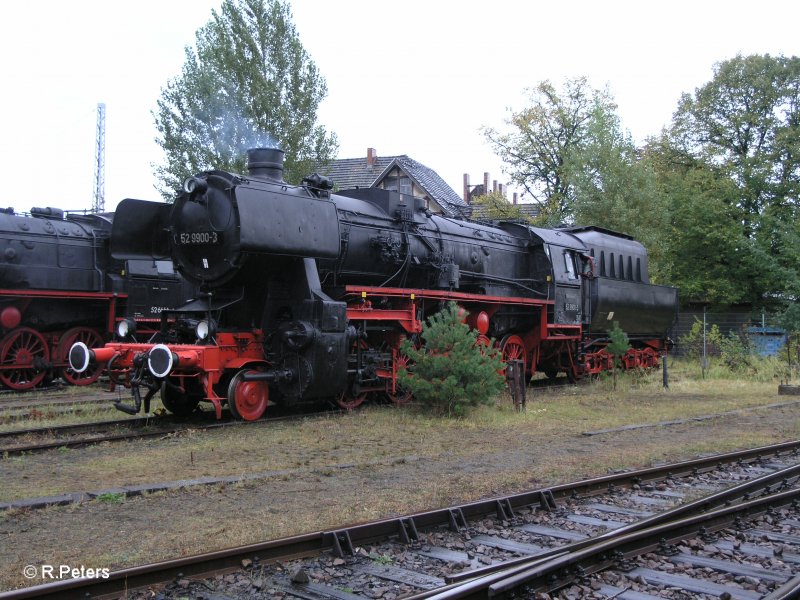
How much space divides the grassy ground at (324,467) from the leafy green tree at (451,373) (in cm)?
34

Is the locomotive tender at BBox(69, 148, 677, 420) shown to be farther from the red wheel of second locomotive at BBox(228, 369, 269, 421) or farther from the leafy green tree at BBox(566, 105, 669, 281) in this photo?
the leafy green tree at BBox(566, 105, 669, 281)

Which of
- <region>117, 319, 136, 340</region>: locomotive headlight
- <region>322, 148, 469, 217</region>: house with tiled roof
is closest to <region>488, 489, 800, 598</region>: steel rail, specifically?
<region>117, 319, 136, 340</region>: locomotive headlight

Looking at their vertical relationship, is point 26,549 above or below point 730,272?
below

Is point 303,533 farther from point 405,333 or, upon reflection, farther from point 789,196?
point 789,196

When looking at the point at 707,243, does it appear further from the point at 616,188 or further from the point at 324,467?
the point at 324,467

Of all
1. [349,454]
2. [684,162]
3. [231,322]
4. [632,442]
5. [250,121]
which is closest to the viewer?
[349,454]

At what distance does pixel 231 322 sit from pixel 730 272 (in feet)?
90.9

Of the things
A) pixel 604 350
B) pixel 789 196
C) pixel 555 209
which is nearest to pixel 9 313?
pixel 604 350

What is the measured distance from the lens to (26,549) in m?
5.04

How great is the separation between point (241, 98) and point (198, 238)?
13.3 m

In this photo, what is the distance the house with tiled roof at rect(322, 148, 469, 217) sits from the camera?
40.3m

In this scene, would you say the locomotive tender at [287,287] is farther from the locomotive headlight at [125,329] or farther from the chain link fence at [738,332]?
the chain link fence at [738,332]

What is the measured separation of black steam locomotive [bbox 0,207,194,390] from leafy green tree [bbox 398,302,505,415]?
6.08 metres

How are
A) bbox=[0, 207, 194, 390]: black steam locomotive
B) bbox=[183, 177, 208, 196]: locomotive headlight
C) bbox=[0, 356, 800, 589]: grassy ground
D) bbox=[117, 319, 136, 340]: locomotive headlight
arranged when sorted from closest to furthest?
bbox=[0, 356, 800, 589]: grassy ground < bbox=[183, 177, 208, 196]: locomotive headlight < bbox=[117, 319, 136, 340]: locomotive headlight < bbox=[0, 207, 194, 390]: black steam locomotive
